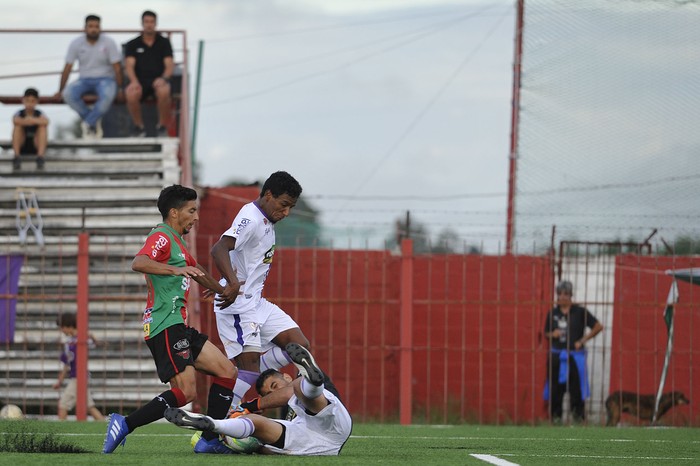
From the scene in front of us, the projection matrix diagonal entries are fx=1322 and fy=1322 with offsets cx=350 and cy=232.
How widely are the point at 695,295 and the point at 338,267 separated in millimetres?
4598

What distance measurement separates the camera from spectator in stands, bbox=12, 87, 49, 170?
17.9 meters

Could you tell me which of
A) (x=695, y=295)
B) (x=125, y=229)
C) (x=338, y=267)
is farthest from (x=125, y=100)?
(x=695, y=295)

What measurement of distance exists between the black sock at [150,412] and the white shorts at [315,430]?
709 millimetres

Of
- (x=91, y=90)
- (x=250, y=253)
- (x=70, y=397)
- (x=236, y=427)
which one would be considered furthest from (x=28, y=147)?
(x=236, y=427)

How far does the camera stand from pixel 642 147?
20219 mm

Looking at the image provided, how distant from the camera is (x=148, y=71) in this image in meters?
18.4

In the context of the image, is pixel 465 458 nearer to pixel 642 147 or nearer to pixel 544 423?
pixel 544 423

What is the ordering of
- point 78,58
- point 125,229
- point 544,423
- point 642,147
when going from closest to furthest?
point 544,423 < point 125,229 < point 78,58 < point 642,147

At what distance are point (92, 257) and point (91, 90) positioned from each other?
284 centimetres

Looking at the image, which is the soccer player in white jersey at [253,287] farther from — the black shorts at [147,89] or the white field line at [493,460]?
the black shorts at [147,89]

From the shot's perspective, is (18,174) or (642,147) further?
(642,147)

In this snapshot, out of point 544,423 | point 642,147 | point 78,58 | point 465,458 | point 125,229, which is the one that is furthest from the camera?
point 642,147

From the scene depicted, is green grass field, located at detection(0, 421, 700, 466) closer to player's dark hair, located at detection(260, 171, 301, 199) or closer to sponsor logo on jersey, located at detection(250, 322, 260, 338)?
sponsor logo on jersey, located at detection(250, 322, 260, 338)

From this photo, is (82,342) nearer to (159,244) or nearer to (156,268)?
(159,244)
